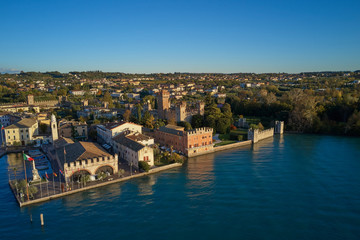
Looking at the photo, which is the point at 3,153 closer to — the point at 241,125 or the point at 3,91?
the point at 241,125

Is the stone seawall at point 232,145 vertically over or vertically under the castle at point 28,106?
under

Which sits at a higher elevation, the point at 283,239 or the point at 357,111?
the point at 357,111

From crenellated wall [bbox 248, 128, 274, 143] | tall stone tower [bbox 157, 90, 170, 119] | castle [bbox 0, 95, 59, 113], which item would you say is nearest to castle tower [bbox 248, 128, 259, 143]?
crenellated wall [bbox 248, 128, 274, 143]

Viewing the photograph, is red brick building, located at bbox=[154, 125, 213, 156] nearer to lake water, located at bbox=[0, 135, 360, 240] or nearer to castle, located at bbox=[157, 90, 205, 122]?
lake water, located at bbox=[0, 135, 360, 240]

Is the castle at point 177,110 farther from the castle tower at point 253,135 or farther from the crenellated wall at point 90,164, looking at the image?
the crenellated wall at point 90,164

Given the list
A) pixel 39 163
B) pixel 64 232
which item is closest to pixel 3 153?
pixel 39 163

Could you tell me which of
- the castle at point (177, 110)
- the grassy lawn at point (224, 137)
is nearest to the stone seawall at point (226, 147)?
the grassy lawn at point (224, 137)

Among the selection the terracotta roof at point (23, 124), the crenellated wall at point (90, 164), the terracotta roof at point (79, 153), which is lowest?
the crenellated wall at point (90, 164)
